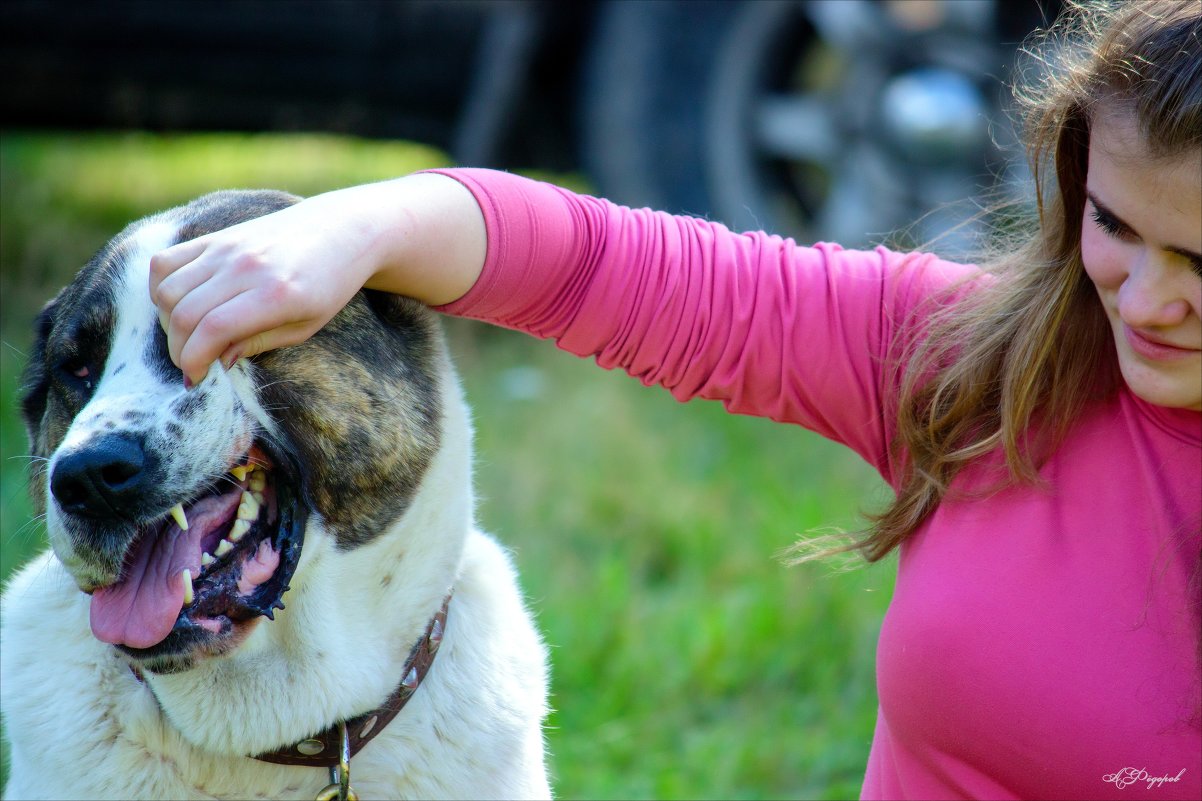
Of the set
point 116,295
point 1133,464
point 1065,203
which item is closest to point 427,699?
point 116,295

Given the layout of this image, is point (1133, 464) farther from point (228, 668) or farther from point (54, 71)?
point (54, 71)

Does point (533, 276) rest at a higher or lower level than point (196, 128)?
higher

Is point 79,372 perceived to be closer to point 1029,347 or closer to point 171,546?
point 171,546

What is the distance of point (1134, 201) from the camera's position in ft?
5.39

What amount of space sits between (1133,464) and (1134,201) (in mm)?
411

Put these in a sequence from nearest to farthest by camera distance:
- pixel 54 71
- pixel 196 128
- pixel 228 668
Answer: pixel 228 668
pixel 54 71
pixel 196 128

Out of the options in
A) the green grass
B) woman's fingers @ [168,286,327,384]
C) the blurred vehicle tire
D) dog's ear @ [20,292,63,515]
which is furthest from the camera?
the blurred vehicle tire

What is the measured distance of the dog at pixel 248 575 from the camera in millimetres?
1749

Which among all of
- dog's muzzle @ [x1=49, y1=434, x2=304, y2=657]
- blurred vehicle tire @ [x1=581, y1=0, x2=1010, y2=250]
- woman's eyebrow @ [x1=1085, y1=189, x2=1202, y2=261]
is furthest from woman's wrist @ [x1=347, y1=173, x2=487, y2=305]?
blurred vehicle tire @ [x1=581, y1=0, x2=1010, y2=250]

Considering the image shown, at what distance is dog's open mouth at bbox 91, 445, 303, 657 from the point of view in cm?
173

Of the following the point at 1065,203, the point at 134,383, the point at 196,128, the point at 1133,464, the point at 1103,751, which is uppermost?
the point at 1065,203

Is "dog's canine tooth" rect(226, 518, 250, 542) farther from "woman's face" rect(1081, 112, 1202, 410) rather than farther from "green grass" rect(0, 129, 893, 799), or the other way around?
"woman's face" rect(1081, 112, 1202, 410)

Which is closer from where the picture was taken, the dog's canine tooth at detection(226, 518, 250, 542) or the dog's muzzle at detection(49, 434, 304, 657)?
the dog's muzzle at detection(49, 434, 304, 657)

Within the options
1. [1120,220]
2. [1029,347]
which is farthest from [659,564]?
[1120,220]
